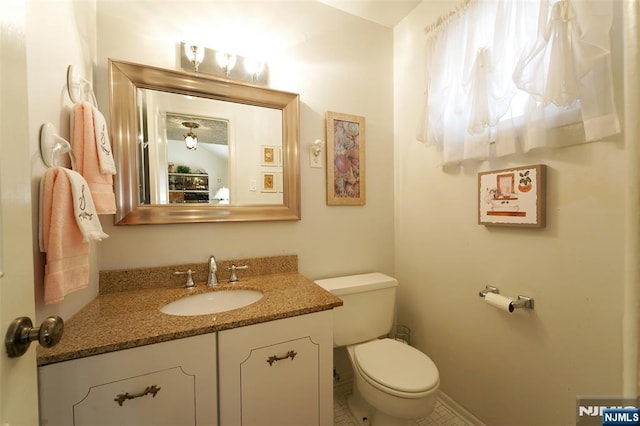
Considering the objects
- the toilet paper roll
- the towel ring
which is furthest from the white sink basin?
the toilet paper roll

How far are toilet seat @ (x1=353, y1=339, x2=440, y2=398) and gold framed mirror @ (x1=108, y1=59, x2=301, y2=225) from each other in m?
0.85

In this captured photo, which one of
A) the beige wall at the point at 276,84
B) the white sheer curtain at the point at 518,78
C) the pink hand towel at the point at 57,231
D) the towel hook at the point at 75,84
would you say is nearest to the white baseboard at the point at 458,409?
the beige wall at the point at 276,84

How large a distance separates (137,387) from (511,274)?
1.54 meters

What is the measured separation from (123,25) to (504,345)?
2.39 meters

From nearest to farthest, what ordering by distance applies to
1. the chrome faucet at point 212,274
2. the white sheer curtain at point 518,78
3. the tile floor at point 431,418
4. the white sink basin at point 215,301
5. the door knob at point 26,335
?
1. the door knob at point 26,335
2. the white sheer curtain at point 518,78
3. the white sink basin at point 215,301
4. the chrome faucet at point 212,274
5. the tile floor at point 431,418

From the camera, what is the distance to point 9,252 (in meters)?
0.46

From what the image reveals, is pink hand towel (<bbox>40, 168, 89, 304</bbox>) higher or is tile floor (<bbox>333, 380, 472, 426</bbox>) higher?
pink hand towel (<bbox>40, 168, 89, 304</bbox>)

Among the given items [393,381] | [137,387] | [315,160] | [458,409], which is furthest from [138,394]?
[458,409]

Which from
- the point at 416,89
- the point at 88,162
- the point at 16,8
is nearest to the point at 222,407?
the point at 88,162

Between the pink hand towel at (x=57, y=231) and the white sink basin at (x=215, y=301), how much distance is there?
0.46m

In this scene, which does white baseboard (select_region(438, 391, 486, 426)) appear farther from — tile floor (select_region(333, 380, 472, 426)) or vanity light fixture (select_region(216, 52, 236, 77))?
vanity light fixture (select_region(216, 52, 236, 77))

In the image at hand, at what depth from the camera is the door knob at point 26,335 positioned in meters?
0.45

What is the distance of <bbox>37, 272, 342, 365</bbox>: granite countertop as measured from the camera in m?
0.77

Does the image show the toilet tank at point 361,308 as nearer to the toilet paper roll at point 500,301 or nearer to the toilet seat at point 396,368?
the toilet seat at point 396,368
